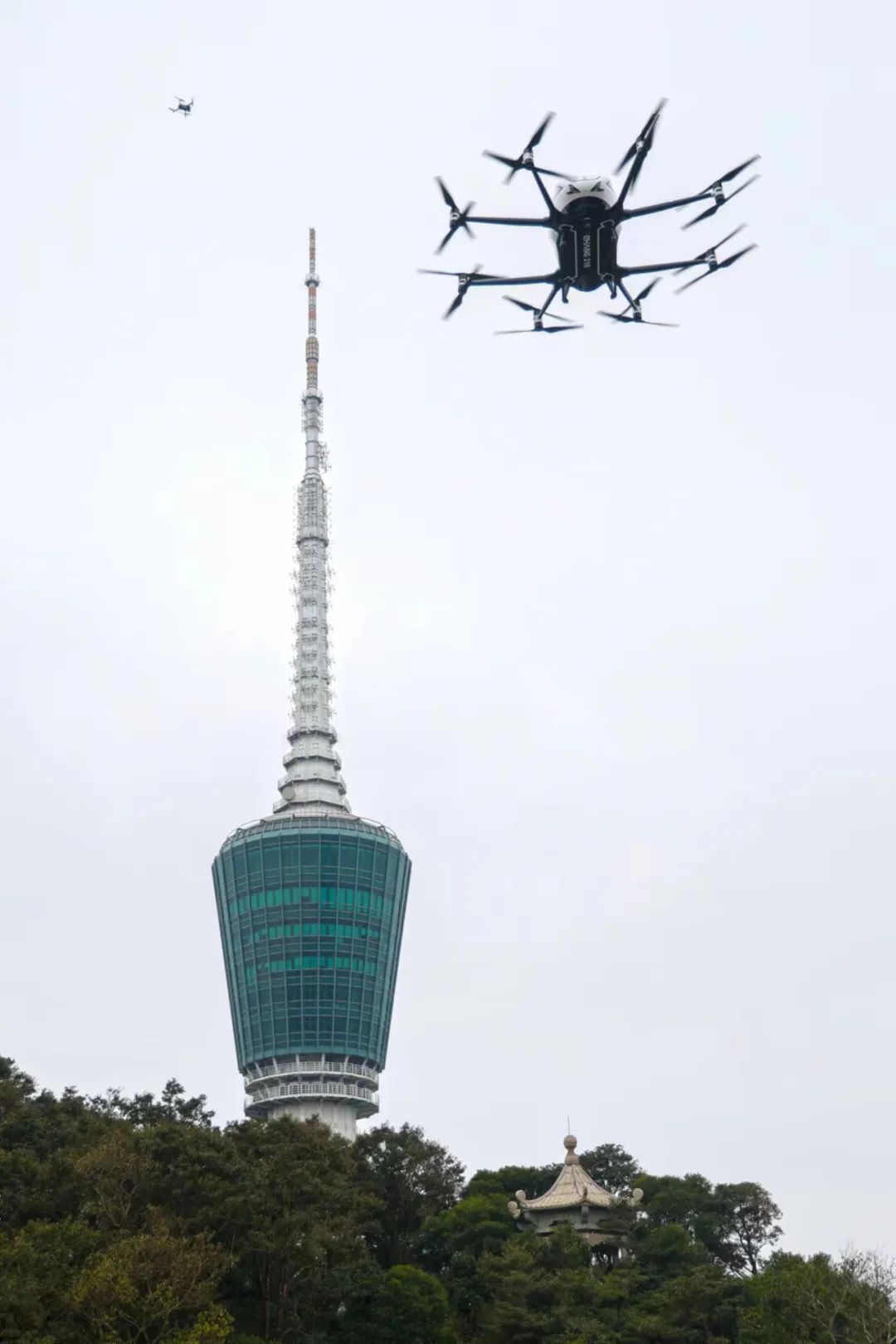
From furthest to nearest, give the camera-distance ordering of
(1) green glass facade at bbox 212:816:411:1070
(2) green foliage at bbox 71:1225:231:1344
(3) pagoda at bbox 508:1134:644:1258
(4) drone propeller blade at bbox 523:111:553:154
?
1. (1) green glass facade at bbox 212:816:411:1070
2. (3) pagoda at bbox 508:1134:644:1258
3. (2) green foliage at bbox 71:1225:231:1344
4. (4) drone propeller blade at bbox 523:111:553:154

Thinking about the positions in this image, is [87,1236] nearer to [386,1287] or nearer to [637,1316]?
[386,1287]

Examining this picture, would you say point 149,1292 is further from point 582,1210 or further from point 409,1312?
point 582,1210

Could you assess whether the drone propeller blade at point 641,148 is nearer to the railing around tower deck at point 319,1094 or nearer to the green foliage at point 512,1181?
the green foliage at point 512,1181

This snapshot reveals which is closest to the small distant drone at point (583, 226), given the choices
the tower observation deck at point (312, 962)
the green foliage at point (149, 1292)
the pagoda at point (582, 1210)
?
the green foliage at point (149, 1292)

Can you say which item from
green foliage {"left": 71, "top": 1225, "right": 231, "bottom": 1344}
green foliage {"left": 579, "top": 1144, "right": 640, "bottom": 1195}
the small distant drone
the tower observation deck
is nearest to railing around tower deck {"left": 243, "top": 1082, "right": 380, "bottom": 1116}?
the tower observation deck

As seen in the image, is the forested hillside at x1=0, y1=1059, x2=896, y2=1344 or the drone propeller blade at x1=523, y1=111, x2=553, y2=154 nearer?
the drone propeller blade at x1=523, y1=111, x2=553, y2=154

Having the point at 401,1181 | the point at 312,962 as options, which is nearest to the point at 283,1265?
the point at 401,1181

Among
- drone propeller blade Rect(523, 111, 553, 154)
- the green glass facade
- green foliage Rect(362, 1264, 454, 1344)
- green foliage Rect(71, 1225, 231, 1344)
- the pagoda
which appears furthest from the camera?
the green glass facade

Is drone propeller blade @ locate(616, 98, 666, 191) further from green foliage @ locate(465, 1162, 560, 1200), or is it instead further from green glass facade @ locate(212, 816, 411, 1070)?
green glass facade @ locate(212, 816, 411, 1070)
